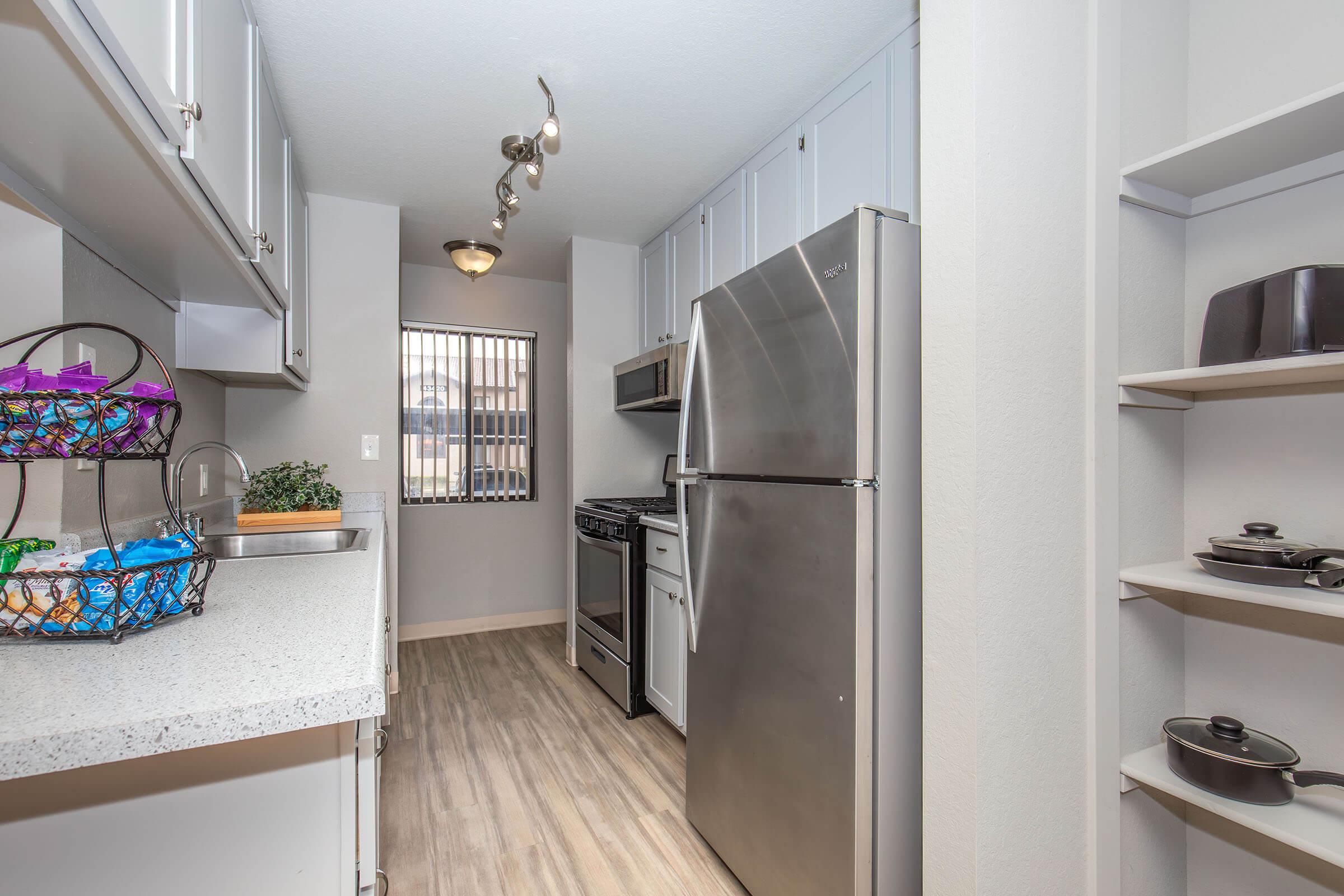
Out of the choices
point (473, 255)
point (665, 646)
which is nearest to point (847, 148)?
point (665, 646)

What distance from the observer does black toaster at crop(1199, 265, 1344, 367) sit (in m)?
1.00

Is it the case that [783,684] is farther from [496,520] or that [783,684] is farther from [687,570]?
[496,520]

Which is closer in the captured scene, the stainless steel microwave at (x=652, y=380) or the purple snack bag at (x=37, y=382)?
the purple snack bag at (x=37, y=382)

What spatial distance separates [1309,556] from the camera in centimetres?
105

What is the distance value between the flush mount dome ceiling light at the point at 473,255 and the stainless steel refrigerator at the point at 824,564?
2096mm

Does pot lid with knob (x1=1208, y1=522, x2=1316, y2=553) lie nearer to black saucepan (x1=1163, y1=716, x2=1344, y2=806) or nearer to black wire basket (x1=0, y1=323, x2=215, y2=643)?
black saucepan (x1=1163, y1=716, x2=1344, y2=806)

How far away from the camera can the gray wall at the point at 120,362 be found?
1323 millimetres

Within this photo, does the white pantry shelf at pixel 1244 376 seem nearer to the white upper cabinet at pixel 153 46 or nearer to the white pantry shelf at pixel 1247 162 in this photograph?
the white pantry shelf at pixel 1247 162

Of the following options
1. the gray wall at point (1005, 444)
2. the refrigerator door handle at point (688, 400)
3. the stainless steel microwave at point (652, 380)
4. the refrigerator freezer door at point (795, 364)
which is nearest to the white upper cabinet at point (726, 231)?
the stainless steel microwave at point (652, 380)

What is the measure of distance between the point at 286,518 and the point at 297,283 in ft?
3.11

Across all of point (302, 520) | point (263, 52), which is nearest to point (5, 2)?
point (263, 52)

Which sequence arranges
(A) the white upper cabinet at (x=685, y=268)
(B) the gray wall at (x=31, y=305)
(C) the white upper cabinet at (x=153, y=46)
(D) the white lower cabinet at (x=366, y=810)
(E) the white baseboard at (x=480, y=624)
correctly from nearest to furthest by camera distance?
1. (C) the white upper cabinet at (x=153, y=46)
2. (D) the white lower cabinet at (x=366, y=810)
3. (B) the gray wall at (x=31, y=305)
4. (A) the white upper cabinet at (x=685, y=268)
5. (E) the white baseboard at (x=480, y=624)

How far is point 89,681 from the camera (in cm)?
69

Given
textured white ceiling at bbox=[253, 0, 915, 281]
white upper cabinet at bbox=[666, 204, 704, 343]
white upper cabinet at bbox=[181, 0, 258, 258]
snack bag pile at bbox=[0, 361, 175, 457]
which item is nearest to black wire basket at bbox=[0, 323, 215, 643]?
snack bag pile at bbox=[0, 361, 175, 457]
